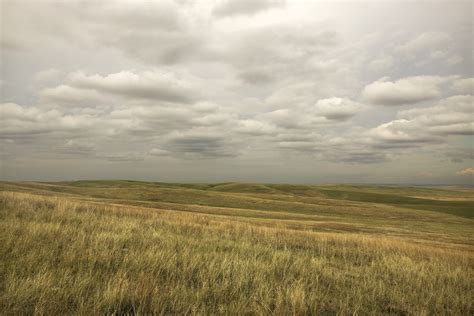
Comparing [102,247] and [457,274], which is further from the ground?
[102,247]

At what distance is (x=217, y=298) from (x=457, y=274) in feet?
30.1

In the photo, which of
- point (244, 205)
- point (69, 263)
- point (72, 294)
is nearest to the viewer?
point (72, 294)

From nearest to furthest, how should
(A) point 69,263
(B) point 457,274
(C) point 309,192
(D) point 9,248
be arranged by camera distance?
(A) point 69,263, (D) point 9,248, (B) point 457,274, (C) point 309,192

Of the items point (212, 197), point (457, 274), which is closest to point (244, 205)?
point (212, 197)

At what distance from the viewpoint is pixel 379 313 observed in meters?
6.25

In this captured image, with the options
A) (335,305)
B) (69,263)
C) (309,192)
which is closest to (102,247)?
(69,263)

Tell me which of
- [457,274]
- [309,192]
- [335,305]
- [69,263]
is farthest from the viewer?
[309,192]

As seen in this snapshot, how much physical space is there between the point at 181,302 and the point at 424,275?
818cm

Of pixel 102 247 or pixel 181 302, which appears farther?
pixel 102 247

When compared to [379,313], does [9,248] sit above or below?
above

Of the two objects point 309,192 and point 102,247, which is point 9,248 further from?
point 309,192

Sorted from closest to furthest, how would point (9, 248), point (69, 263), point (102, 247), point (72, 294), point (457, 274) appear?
point (72, 294) → point (69, 263) → point (9, 248) → point (102, 247) → point (457, 274)

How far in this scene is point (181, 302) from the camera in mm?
5410

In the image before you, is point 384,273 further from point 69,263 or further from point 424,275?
point 69,263
